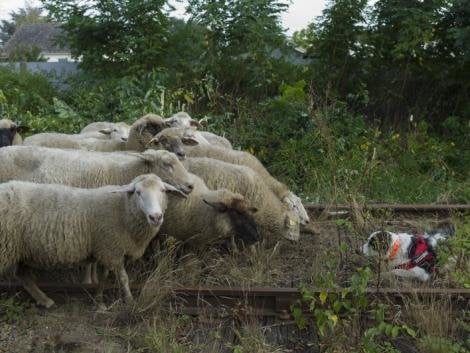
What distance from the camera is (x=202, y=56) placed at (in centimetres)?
1335

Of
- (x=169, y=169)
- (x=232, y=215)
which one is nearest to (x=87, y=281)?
(x=169, y=169)

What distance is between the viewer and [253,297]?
5.27 metres

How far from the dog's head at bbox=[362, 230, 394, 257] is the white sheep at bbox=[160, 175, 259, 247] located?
1.06 metres

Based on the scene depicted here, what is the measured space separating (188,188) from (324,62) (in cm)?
766

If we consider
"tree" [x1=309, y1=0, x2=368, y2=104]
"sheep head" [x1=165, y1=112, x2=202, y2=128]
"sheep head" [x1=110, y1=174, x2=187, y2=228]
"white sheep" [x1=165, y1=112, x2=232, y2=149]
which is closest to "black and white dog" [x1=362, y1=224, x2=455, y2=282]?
"sheep head" [x1=110, y1=174, x2=187, y2=228]

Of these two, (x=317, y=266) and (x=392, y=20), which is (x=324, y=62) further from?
(x=317, y=266)

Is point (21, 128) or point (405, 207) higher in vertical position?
point (21, 128)

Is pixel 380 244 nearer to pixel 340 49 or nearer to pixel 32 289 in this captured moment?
pixel 32 289

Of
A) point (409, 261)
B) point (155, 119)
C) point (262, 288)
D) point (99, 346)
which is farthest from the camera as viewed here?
point (155, 119)

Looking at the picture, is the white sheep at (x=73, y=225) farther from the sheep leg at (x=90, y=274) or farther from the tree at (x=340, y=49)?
the tree at (x=340, y=49)

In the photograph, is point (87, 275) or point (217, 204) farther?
point (217, 204)

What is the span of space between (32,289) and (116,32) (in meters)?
8.30

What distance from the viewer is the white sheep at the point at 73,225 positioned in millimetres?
5168

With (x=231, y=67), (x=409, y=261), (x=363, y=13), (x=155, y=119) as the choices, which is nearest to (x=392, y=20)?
(x=363, y=13)
